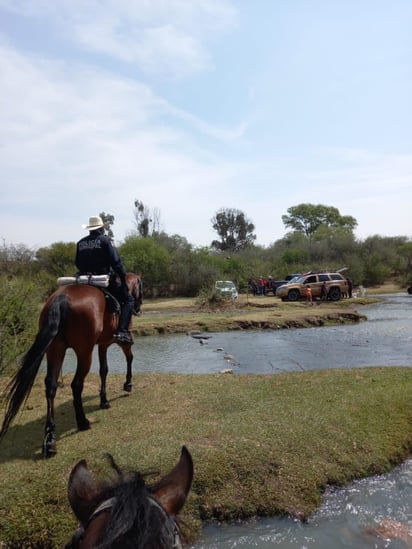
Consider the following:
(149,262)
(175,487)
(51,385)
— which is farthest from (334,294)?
(175,487)

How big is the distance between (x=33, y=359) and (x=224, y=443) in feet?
8.05

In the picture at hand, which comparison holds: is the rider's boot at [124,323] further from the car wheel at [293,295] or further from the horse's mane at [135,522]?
the car wheel at [293,295]

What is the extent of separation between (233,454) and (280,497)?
710mm

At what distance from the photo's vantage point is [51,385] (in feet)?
18.8

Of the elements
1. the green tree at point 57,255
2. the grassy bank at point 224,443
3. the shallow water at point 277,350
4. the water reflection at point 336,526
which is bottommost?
the shallow water at point 277,350

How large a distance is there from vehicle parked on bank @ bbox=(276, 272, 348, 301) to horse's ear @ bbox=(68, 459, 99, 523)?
28.8 metres

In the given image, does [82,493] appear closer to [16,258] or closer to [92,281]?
[92,281]

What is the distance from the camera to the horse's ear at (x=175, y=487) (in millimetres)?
1984

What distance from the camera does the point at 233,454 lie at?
5211 mm

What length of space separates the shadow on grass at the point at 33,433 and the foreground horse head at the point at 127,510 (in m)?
3.90

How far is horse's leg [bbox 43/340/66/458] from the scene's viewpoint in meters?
5.47

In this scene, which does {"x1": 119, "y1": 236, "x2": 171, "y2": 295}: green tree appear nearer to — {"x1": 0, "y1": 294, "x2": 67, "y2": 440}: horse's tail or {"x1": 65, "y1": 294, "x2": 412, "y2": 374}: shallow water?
{"x1": 65, "y1": 294, "x2": 412, "y2": 374}: shallow water

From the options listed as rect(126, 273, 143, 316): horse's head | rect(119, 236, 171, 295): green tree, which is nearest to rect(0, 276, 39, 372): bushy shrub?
rect(126, 273, 143, 316): horse's head

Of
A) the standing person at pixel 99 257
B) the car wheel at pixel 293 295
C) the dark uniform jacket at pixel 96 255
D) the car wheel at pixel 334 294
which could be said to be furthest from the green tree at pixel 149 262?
the dark uniform jacket at pixel 96 255
